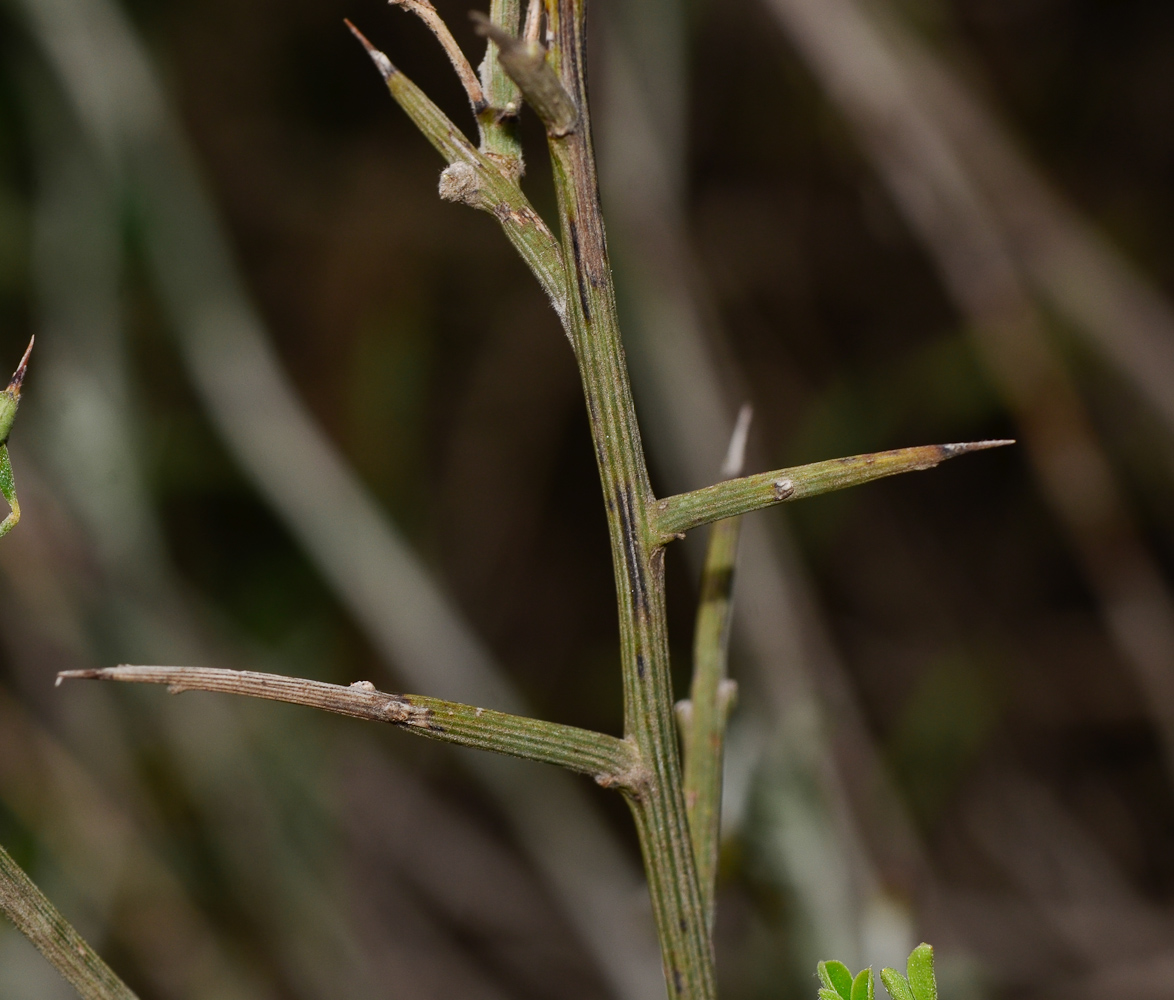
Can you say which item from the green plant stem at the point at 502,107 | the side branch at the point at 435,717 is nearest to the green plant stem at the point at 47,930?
the side branch at the point at 435,717

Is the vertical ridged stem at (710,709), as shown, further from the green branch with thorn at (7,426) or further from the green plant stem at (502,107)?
the green branch with thorn at (7,426)

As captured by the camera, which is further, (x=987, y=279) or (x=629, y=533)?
(x=987, y=279)

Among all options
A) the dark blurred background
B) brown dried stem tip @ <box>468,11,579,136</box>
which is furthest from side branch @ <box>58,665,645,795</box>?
the dark blurred background

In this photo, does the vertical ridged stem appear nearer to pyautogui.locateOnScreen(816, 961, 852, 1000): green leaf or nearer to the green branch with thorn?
pyautogui.locateOnScreen(816, 961, 852, 1000): green leaf

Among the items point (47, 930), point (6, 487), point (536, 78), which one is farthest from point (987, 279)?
point (47, 930)

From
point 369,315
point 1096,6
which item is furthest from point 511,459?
point 1096,6

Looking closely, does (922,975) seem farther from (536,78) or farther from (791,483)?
(536,78)
